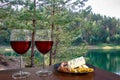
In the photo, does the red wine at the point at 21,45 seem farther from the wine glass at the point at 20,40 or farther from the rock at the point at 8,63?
the rock at the point at 8,63

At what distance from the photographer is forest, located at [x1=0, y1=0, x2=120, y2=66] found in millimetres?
3682

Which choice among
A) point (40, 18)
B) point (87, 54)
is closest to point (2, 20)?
point (40, 18)

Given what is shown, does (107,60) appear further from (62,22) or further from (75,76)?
(75,76)

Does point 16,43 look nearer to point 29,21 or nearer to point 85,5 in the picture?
point 29,21

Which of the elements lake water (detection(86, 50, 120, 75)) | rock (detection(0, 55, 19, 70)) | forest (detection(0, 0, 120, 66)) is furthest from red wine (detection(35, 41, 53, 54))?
lake water (detection(86, 50, 120, 75))

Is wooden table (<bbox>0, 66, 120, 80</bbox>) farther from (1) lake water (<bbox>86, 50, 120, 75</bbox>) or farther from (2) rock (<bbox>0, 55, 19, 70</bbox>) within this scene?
(1) lake water (<bbox>86, 50, 120, 75</bbox>)

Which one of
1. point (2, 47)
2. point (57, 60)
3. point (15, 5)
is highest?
point (15, 5)

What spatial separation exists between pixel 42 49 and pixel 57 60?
4203 millimetres

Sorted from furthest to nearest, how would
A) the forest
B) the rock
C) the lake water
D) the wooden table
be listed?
the lake water, the forest, the rock, the wooden table

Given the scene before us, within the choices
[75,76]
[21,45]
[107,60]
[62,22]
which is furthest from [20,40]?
[107,60]

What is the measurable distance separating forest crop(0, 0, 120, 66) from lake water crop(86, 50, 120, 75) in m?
0.51

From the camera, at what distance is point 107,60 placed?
6.27 m

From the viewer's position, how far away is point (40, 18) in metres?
3.77

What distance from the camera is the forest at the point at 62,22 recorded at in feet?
12.1
